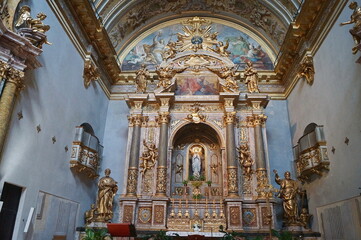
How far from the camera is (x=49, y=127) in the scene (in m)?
8.92

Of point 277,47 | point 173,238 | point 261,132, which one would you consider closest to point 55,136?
point 173,238

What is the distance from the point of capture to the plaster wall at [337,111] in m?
7.83

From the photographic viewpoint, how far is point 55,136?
923 centimetres

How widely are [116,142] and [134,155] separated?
196 cm

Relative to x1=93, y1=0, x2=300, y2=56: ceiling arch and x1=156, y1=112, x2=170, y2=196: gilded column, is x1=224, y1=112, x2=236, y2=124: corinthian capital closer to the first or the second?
x1=156, y1=112, x2=170, y2=196: gilded column

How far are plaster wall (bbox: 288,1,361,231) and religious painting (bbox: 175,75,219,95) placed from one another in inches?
154

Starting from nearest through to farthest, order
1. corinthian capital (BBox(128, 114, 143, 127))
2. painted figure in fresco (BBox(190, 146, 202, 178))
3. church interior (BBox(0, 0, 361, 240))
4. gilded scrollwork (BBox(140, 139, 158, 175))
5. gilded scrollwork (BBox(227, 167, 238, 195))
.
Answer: church interior (BBox(0, 0, 361, 240)) < gilded scrollwork (BBox(227, 167, 238, 195)) < gilded scrollwork (BBox(140, 139, 158, 175)) < painted figure in fresco (BBox(190, 146, 202, 178)) < corinthian capital (BBox(128, 114, 143, 127))

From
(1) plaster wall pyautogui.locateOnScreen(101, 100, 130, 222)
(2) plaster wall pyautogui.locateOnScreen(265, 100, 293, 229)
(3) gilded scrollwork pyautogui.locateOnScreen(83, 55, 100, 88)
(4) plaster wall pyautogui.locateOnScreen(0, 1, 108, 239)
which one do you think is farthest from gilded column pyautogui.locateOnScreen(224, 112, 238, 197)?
(3) gilded scrollwork pyautogui.locateOnScreen(83, 55, 100, 88)

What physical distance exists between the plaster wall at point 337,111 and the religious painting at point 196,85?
12.9 feet

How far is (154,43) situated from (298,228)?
11.0 meters

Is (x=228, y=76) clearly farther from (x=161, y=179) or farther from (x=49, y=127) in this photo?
(x=49, y=127)

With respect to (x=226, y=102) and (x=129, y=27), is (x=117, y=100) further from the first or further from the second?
(x=226, y=102)

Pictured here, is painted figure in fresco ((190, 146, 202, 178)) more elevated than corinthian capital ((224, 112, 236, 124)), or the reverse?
corinthian capital ((224, 112, 236, 124))

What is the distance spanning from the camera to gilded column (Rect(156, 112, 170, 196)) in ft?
37.0
